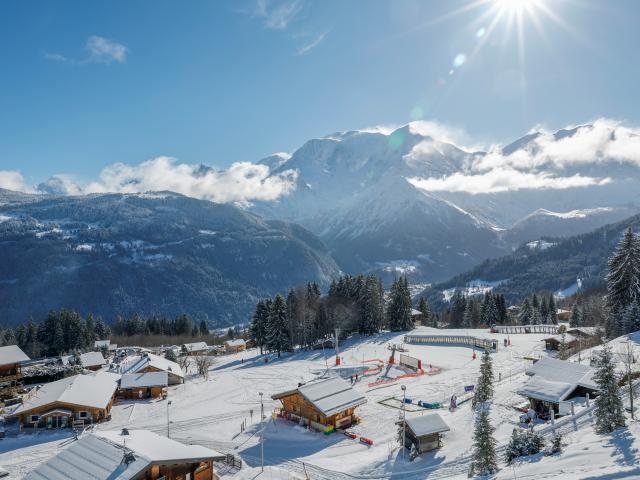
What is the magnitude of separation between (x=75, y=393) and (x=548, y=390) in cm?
4690

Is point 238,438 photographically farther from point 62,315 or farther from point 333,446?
point 62,315

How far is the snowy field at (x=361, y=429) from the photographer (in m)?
23.8

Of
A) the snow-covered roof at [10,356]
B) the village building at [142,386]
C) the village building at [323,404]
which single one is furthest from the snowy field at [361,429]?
the snow-covered roof at [10,356]

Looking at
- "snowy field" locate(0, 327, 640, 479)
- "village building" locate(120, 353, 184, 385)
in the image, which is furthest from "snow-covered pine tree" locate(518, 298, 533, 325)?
"village building" locate(120, 353, 184, 385)

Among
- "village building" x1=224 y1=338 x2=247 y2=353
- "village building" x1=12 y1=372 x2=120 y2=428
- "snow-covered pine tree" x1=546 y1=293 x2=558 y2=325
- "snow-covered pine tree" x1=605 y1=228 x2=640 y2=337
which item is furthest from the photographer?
"village building" x1=224 y1=338 x2=247 y2=353

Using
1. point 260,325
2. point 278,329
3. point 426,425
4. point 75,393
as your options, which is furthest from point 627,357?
point 260,325

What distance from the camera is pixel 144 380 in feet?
198

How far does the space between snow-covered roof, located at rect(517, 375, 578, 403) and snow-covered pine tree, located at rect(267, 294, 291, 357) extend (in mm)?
51576

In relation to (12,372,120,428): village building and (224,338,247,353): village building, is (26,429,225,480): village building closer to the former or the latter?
(12,372,120,428): village building

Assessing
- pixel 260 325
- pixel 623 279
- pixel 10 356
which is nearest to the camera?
pixel 623 279

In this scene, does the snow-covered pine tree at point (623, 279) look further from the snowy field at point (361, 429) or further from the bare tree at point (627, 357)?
the bare tree at point (627, 357)

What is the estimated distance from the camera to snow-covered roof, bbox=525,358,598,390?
3769 cm

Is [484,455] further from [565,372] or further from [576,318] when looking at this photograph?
[576,318]

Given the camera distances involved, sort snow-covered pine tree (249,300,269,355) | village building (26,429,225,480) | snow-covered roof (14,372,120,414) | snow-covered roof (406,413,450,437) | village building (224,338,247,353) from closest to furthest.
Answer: village building (26,429,225,480)
snow-covered roof (406,413,450,437)
snow-covered roof (14,372,120,414)
snow-covered pine tree (249,300,269,355)
village building (224,338,247,353)
